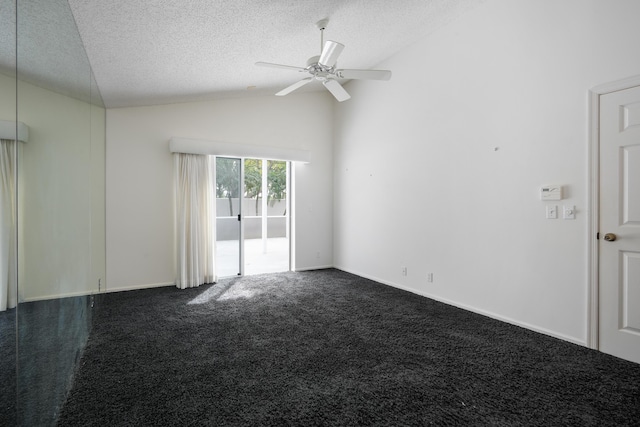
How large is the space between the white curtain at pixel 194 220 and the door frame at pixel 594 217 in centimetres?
443

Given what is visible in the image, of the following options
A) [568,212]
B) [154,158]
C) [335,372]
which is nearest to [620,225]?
[568,212]

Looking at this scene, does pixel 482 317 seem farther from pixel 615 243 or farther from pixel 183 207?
pixel 183 207

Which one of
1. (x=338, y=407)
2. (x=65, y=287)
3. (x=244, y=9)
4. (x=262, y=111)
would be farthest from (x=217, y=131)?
(x=338, y=407)

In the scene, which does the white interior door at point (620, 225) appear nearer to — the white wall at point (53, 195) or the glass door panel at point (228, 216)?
the white wall at point (53, 195)

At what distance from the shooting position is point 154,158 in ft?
15.1

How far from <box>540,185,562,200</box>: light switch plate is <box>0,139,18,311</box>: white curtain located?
3.63 m

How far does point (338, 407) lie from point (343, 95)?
3168 mm

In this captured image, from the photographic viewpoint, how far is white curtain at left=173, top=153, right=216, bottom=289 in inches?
183

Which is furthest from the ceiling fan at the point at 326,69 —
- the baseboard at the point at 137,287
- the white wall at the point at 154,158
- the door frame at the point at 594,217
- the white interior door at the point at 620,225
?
the baseboard at the point at 137,287

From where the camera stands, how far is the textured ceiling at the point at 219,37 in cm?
248

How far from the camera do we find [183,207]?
466 centimetres

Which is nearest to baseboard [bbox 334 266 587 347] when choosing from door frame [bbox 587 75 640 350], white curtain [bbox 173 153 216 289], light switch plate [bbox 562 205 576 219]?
door frame [bbox 587 75 640 350]

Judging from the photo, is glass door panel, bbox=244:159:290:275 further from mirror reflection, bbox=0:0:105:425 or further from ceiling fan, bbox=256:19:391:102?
mirror reflection, bbox=0:0:105:425

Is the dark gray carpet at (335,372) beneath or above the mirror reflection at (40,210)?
beneath
